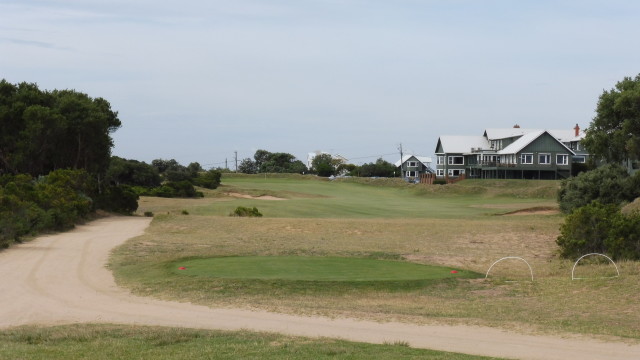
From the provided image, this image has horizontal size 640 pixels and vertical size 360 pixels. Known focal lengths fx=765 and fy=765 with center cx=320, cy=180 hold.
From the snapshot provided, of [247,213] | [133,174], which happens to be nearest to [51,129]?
[247,213]

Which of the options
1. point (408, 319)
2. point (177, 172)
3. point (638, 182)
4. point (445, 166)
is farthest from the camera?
point (445, 166)

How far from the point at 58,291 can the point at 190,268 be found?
13.4 feet

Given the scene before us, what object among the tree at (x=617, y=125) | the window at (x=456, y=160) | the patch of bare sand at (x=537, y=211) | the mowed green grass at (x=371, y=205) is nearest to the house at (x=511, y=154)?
the window at (x=456, y=160)

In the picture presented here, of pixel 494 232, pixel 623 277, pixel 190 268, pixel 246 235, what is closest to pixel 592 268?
pixel 623 277

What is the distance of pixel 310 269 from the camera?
72.6 feet

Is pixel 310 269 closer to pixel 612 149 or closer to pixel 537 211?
pixel 612 149

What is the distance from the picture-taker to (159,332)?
13117 millimetres

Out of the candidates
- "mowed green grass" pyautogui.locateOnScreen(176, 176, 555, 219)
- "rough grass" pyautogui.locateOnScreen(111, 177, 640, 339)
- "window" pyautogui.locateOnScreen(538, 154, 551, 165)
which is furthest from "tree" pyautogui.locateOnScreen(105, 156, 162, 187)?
"window" pyautogui.locateOnScreen(538, 154, 551, 165)

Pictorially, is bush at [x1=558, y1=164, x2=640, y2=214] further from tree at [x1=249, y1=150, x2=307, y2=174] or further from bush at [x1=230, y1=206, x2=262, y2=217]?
tree at [x1=249, y1=150, x2=307, y2=174]

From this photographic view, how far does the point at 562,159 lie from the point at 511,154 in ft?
19.6

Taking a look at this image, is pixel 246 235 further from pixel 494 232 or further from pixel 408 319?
pixel 408 319

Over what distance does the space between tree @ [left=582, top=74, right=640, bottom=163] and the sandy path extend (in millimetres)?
29804

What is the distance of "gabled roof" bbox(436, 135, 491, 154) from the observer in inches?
4065

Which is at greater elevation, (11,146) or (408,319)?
(11,146)
